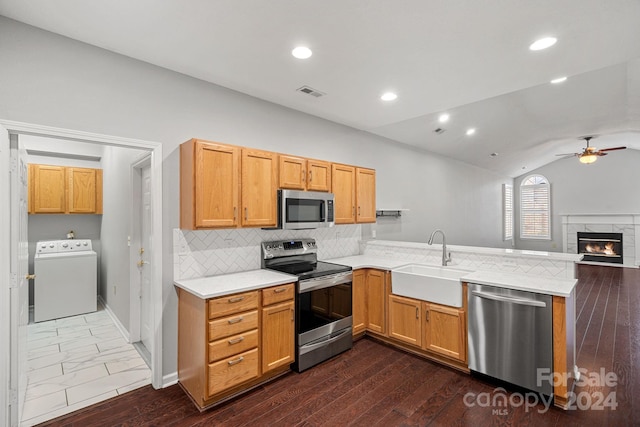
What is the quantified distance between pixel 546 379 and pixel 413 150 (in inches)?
175

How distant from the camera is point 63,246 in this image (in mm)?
4723

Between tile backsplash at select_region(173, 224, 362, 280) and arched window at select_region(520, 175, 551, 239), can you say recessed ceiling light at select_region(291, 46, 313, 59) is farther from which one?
arched window at select_region(520, 175, 551, 239)

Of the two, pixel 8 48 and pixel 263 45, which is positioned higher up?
pixel 263 45

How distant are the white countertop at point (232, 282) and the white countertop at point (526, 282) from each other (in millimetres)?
1748

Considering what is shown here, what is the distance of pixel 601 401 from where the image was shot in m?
2.47

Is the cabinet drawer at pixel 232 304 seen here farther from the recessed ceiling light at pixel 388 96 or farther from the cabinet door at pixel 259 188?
the recessed ceiling light at pixel 388 96

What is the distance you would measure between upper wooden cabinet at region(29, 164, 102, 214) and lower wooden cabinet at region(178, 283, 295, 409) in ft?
11.5

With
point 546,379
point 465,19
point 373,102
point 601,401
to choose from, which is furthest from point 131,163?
point 601,401

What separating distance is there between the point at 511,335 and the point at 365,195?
2316 millimetres

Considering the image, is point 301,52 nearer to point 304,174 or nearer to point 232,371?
point 304,174

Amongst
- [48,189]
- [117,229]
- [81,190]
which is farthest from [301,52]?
[48,189]

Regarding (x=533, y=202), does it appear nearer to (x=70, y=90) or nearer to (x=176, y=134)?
(x=176, y=134)

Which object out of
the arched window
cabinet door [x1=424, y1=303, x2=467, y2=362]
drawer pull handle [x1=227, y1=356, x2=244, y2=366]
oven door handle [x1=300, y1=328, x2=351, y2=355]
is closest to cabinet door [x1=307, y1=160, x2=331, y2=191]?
oven door handle [x1=300, y1=328, x2=351, y2=355]

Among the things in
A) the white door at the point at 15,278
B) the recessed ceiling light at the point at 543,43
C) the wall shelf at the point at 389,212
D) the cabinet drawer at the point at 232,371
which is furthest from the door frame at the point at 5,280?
the wall shelf at the point at 389,212
